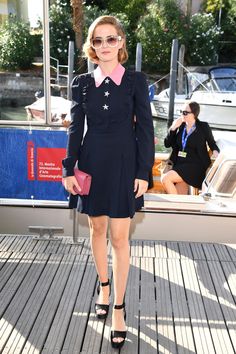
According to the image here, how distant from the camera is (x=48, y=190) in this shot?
3717mm

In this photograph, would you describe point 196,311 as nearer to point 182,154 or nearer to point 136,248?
point 136,248

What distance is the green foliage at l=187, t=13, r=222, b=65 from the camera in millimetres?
21219

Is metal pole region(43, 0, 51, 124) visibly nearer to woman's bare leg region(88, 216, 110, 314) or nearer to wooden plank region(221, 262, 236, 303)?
woman's bare leg region(88, 216, 110, 314)

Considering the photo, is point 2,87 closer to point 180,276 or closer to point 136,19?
point 180,276

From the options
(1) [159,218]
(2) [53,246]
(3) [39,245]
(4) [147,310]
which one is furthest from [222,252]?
(3) [39,245]

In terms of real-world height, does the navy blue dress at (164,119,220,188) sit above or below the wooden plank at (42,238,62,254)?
above

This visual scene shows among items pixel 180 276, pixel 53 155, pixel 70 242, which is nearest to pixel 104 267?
pixel 180 276

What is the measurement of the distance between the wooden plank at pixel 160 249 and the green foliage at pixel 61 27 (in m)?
8.55

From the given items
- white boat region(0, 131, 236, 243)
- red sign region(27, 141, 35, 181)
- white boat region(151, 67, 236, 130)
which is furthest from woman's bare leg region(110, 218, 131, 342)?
white boat region(151, 67, 236, 130)

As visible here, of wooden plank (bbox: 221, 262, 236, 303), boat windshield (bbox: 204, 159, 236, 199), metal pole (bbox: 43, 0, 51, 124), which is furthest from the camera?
boat windshield (bbox: 204, 159, 236, 199)

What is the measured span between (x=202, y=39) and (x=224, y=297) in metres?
20.0

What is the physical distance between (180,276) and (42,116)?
163 centimetres

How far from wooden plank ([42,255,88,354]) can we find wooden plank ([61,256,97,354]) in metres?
0.02

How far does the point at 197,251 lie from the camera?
3.45 m
